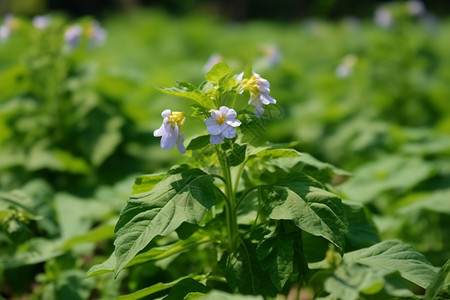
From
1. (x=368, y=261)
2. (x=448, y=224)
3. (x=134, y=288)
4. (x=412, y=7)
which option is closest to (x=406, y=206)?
(x=448, y=224)

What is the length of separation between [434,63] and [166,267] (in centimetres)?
554

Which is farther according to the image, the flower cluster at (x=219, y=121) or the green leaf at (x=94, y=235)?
the green leaf at (x=94, y=235)

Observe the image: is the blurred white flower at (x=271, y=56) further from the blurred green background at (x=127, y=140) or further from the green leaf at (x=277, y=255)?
the green leaf at (x=277, y=255)

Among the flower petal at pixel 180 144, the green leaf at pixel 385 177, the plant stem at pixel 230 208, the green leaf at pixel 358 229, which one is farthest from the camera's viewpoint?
the green leaf at pixel 385 177

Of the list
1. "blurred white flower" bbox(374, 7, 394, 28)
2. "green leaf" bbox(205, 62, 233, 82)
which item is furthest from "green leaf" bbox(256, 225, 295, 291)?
"blurred white flower" bbox(374, 7, 394, 28)

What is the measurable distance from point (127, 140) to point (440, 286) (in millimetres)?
2928

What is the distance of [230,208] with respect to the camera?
2.01 metres

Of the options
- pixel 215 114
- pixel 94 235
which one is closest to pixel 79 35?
pixel 94 235

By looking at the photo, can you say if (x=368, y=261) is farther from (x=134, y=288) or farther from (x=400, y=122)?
(x=400, y=122)

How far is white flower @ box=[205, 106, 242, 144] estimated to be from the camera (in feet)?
5.76

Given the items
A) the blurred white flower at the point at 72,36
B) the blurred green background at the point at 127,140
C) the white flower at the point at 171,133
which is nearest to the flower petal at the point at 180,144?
the white flower at the point at 171,133

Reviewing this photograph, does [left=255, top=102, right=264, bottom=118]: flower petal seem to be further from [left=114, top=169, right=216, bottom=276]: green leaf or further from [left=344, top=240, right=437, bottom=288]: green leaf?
[left=344, top=240, right=437, bottom=288]: green leaf

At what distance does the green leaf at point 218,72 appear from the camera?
1.90 m

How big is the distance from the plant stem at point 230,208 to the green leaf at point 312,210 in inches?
6.6
